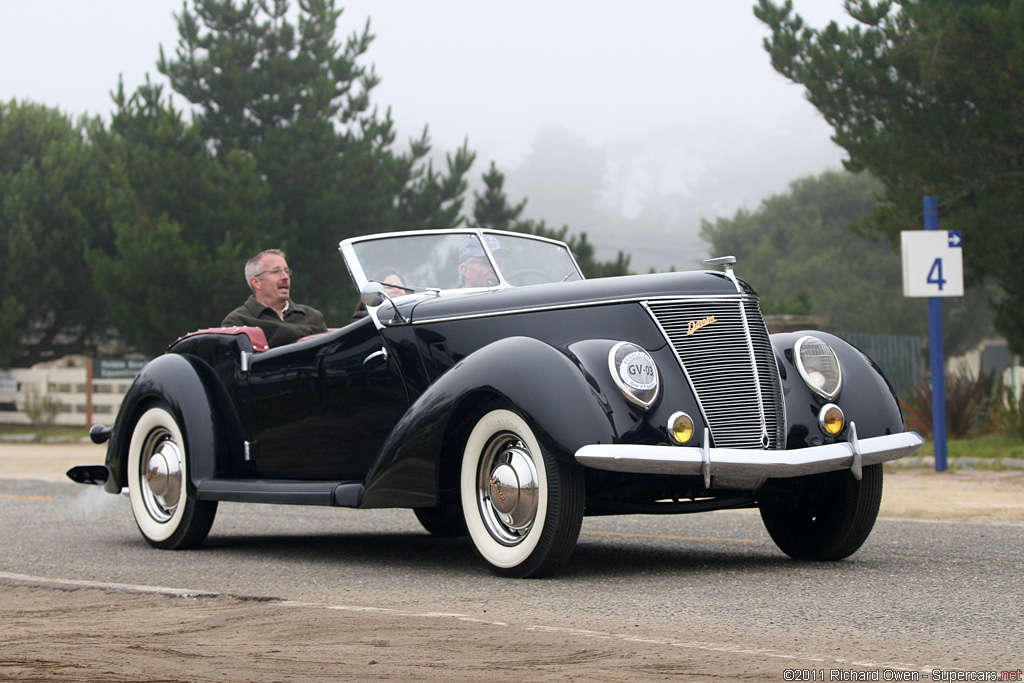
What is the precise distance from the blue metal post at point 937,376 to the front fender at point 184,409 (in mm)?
8043

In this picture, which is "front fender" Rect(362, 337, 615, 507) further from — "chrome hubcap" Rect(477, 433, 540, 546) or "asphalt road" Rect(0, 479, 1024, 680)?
"asphalt road" Rect(0, 479, 1024, 680)

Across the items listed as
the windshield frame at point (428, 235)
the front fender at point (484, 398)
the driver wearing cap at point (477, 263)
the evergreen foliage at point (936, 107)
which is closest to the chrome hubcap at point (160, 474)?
the windshield frame at point (428, 235)

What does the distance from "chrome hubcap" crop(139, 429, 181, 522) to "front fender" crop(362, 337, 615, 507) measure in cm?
191

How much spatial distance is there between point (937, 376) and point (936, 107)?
17.3ft

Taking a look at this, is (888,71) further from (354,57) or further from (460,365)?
(354,57)

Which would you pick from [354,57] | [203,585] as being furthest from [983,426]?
[354,57]

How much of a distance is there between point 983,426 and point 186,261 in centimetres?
1784

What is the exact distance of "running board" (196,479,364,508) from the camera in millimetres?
6082

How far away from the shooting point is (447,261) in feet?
22.5

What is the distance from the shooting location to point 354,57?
3519 centimetres

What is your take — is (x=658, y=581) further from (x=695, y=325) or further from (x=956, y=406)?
(x=956, y=406)

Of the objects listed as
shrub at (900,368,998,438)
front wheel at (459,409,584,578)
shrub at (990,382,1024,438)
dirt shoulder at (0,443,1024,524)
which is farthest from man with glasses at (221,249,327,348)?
shrub at (990,382,1024,438)

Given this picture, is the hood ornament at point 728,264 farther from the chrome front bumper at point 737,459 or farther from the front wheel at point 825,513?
the front wheel at point 825,513

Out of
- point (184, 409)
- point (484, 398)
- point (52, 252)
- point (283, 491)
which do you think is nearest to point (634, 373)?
point (484, 398)
